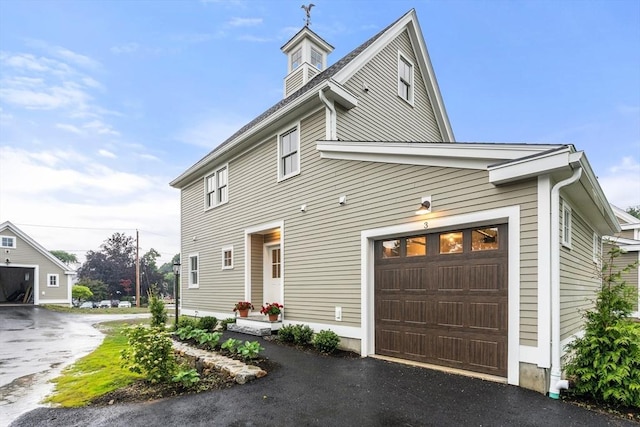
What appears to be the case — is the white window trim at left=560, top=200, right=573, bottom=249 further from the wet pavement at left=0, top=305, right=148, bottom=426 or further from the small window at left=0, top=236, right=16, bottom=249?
the small window at left=0, top=236, right=16, bottom=249

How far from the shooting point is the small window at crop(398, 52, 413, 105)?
35.6 ft

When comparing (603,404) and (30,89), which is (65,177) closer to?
(30,89)

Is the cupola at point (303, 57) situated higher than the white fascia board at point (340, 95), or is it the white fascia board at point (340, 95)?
the cupola at point (303, 57)

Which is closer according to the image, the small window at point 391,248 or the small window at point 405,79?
the small window at point 391,248

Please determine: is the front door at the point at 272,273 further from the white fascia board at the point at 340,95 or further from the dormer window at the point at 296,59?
the dormer window at the point at 296,59

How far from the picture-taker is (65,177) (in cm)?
2522

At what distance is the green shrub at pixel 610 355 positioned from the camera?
408cm

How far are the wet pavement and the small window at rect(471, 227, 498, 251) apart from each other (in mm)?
6557

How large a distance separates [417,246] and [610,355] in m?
2.94

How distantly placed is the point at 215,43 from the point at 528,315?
21.3 m

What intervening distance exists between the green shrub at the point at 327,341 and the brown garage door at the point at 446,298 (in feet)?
2.92

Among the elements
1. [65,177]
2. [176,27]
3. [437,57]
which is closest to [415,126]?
[176,27]

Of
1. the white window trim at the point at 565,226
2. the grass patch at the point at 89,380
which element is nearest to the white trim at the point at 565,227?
the white window trim at the point at 565,226

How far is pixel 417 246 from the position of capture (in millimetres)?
6234
